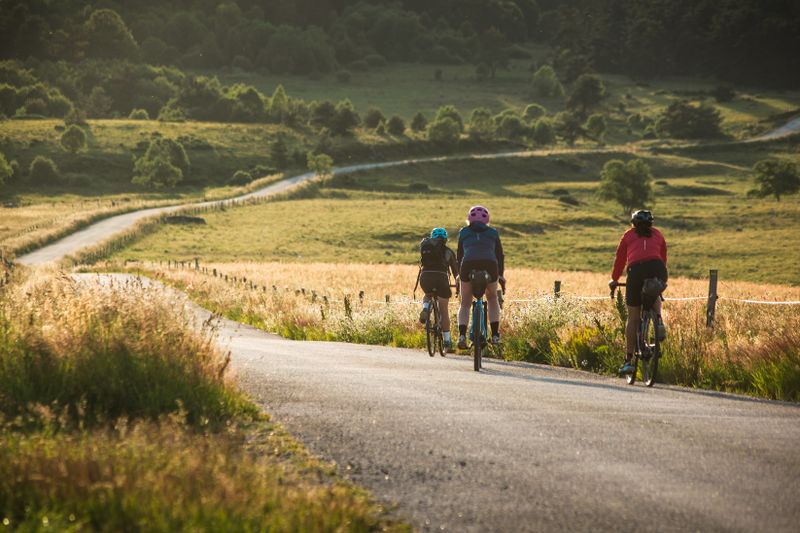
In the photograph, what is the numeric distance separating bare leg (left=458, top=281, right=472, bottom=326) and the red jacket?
8.47 feet

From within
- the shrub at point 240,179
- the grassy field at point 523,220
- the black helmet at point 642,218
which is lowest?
the grassy field at point 523,220

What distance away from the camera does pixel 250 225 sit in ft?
264

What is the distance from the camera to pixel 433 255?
50.4ft

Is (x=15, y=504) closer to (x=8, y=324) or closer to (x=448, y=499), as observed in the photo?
(x=448, y=499)

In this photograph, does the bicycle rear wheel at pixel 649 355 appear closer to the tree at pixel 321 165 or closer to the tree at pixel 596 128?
the tree at pixel 321 165

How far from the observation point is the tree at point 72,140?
117 m

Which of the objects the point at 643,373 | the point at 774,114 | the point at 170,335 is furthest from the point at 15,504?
the point at 774,114

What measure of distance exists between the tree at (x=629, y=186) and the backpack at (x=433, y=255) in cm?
Answer: 8009

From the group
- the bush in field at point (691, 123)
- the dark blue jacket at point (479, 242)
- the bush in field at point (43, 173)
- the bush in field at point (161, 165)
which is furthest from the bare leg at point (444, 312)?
the bush in field at point (691, 123)

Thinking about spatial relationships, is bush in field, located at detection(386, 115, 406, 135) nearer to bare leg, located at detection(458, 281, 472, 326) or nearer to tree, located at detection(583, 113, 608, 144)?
tree, located at detection(583, 113, 608, 144)

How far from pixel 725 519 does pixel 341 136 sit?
135m

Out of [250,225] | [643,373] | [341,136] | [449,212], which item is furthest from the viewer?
[341,136]

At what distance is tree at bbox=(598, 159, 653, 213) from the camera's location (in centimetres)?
9250

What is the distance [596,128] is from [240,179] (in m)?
64.0
